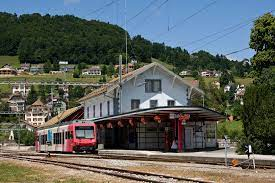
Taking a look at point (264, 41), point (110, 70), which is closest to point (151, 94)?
point (264, 41)

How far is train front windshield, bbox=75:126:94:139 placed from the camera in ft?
141

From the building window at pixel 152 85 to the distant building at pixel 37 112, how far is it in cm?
9876

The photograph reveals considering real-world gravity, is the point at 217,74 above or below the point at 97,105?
above

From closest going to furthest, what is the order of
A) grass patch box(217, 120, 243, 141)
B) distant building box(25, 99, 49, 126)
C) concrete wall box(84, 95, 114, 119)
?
concrete wall box(84, 95, 114, 119) → grass patch box(217, 120, 243, 141) → distant building box(25, 99, 49, 126)

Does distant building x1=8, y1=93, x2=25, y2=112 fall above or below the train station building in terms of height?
above

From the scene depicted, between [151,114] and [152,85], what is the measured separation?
15208mm

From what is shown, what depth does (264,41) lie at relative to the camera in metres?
47.1

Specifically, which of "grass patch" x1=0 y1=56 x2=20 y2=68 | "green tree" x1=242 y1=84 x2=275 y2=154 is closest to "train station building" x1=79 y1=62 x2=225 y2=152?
"green tree" x1=242 y1=84 x2=275 y2=154

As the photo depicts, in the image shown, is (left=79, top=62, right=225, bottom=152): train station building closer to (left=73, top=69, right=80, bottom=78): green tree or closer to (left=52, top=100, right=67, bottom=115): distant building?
(left=52, top=100, right=67, bottom=115): distant building

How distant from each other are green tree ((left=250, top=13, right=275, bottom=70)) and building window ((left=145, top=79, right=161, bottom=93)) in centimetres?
1170

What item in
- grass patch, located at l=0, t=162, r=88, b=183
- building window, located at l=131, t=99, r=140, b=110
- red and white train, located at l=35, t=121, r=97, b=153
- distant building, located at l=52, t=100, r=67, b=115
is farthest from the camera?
distant building, located at l=52, t=100, r=67, b=115

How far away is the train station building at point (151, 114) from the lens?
4054 centimetres

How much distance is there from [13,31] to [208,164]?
14142cm

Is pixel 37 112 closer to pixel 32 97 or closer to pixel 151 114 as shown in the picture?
pixel 32 97
